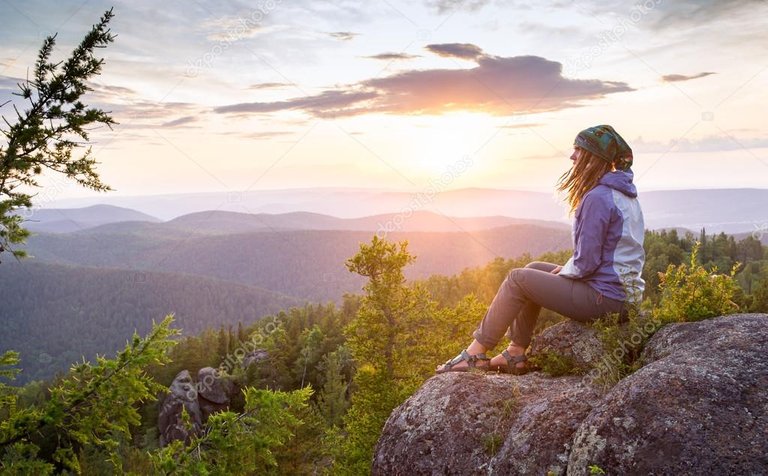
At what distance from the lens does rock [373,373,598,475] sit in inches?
211

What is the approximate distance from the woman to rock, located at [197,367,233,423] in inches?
1997

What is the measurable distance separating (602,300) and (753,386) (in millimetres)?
2086

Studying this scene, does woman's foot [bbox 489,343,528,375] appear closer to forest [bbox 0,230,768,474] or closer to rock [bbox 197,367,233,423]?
forest [bbox 0,230,768,474]

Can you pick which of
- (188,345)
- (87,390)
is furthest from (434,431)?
(188,345)

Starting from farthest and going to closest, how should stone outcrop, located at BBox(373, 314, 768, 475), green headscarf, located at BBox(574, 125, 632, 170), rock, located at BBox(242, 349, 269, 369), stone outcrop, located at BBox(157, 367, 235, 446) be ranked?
rock, located at BBox(242, 349, 269, 369), stone outcrop, located at BBox(157, 367, 235, 446), green headscarf, located at BBox(574, 125, 632, 170), stone outcrop, located at BBox(373, 314, 768, 475)

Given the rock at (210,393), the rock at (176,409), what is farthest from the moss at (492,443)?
the rock at (210,393)

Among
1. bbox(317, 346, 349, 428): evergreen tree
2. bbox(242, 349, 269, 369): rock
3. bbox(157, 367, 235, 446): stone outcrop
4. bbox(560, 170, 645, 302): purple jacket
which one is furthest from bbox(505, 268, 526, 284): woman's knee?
bbox(242, 349, 269, 369): rock

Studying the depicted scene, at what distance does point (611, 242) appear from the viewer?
668 centimetres

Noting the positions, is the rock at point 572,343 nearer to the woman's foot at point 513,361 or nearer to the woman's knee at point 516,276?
the woman's foot at point 513,361

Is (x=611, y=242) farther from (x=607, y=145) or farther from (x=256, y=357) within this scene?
(x=256, y=357)

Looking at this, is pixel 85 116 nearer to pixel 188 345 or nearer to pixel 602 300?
pixel 602 300

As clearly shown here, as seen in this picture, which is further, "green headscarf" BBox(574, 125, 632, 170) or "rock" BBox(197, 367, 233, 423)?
"rock" BBox(197, 367, 233, 423)

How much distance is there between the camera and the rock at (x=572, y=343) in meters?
6.82

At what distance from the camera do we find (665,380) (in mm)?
4898
